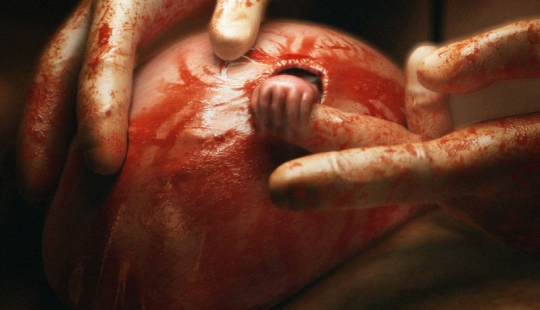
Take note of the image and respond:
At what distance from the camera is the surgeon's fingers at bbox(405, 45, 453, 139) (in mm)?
575

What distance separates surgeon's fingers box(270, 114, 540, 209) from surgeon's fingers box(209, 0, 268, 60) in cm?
21

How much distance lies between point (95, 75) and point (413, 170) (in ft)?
1.21

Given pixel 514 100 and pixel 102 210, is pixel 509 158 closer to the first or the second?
pixel 514 100

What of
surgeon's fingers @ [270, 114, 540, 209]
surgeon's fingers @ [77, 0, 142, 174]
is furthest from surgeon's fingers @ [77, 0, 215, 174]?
surgeon's fingers @ [270, 114, 540, 209]

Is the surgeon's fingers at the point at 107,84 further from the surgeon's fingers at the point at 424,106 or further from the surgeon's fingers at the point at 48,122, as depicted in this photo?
the surgeon's fingers at the point at 424,106

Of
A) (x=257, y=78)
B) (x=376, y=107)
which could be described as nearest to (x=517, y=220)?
(x=376, y=107)

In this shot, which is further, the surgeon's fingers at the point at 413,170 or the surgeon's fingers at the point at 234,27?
the surgeon's fingers at the point at 234,27

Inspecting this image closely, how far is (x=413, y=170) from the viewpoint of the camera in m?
0.48

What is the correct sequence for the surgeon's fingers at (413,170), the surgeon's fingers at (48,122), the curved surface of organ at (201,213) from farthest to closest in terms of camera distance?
the surgeon's fingers at (48,122), the curved surface of organ at (201,213), the surgeon's fingers at (413,170)

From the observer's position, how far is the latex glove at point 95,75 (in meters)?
0.57

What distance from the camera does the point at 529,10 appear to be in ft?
1.90

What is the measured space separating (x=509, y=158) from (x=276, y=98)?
235 millimetres

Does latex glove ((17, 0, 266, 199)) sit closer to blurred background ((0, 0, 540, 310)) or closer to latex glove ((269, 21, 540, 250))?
blurred background ((0, 0, 540, 310))

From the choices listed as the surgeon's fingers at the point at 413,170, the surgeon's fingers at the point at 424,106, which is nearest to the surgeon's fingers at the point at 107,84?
the surgeon's fingers at the point at 413,170
